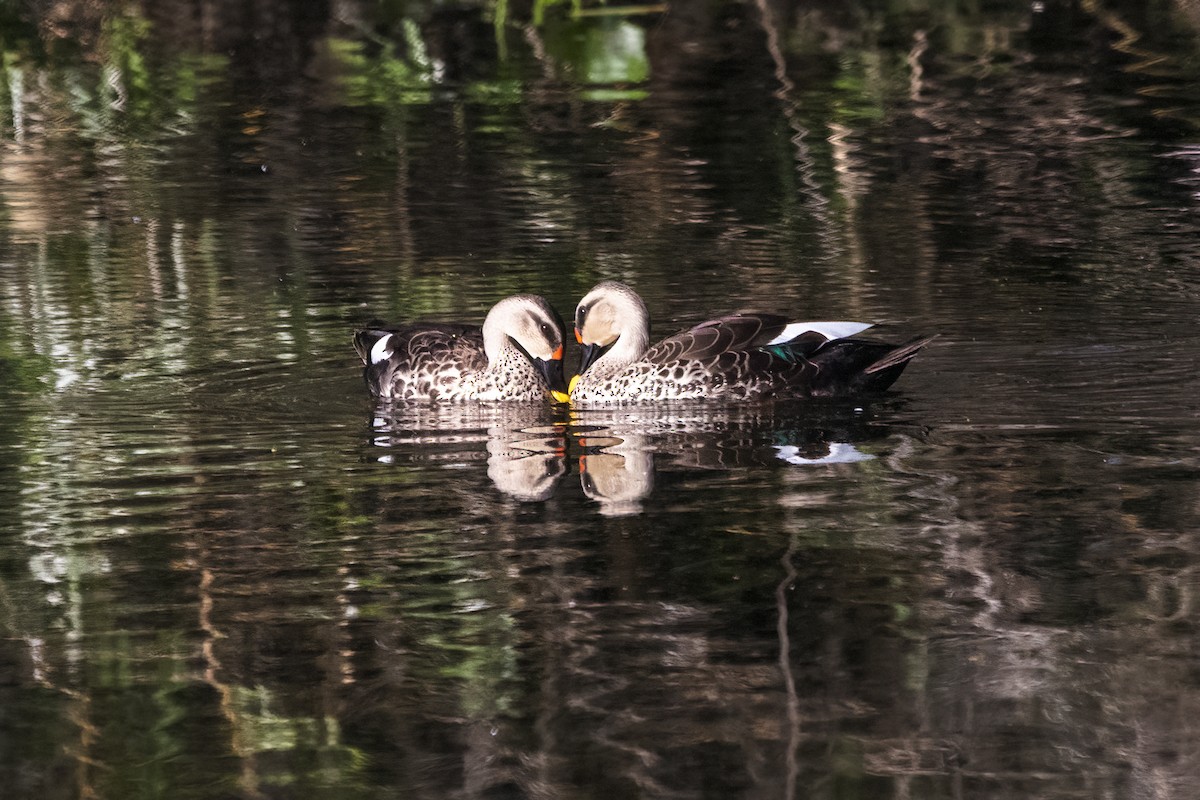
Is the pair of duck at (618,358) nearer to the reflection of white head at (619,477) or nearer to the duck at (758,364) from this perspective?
the duck at (758,364)

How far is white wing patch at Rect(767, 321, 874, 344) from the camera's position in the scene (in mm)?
10188

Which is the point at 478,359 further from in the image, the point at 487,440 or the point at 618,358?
the point at 487,440

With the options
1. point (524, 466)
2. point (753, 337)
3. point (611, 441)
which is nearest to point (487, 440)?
point (611, 441)

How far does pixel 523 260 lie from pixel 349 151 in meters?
4.75

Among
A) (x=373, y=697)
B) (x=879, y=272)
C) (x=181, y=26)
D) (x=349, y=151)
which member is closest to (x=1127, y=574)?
(x=373, y=697)

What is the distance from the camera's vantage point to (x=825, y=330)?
1022 centimetres

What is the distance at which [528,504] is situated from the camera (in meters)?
8.09

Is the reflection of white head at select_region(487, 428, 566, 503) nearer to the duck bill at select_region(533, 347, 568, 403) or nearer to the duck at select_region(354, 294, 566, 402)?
the duck at select_region(354, 294, 566, 402)

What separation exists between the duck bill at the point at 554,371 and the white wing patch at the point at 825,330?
1.16 m

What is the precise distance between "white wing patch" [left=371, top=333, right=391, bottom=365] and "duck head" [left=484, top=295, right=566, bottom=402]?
0.50 meters

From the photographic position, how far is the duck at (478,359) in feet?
34.8

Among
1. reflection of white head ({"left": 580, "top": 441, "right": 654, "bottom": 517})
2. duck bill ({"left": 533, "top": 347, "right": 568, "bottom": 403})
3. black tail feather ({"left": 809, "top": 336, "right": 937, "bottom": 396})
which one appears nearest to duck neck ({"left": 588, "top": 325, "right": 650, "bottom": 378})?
duck bill ({"left": 533, "top": 347, "right": 568, "bottom": 403})

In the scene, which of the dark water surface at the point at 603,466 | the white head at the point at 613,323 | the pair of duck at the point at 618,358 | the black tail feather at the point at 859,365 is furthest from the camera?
the white head at the point at 613,323

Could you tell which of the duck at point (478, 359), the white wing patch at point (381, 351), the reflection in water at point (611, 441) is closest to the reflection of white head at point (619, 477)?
the reflection in water at point (611, 441)
